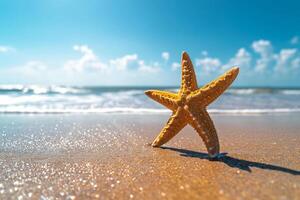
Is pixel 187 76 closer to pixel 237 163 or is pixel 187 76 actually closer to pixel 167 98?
pixel 167 98

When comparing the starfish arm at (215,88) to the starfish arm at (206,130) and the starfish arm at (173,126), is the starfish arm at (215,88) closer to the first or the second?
the starfish arm at (206,130)

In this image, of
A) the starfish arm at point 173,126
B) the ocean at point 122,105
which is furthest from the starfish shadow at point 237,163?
the ocean at point 122,105

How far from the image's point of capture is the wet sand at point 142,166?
2771 mm

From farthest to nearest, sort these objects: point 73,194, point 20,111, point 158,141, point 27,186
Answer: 1. point 20,111
2. point 158,141
3. point 27,186
4. point 73,194

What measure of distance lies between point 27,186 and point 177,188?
156cm

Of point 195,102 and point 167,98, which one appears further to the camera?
point 167,98

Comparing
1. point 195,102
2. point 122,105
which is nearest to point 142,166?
point 195,102

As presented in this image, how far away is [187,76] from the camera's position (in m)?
4.23

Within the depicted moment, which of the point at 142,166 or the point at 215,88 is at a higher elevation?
the point at 215,88

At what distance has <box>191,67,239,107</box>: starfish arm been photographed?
384cm

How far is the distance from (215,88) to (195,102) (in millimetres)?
349

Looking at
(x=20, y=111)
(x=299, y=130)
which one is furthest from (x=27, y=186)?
(x=20, y=111)

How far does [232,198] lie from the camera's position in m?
2.59

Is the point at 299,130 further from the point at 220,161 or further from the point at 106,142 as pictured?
the point at 106,142
